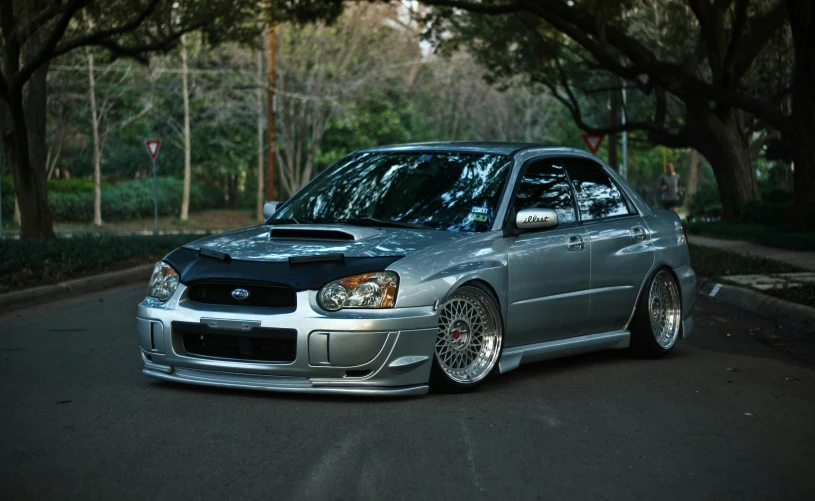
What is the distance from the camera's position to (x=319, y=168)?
6188 cm

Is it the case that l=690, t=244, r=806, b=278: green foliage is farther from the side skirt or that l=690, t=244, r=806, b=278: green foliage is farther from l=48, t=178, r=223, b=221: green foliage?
l=48, t=178, r=223, b=221: green foliage

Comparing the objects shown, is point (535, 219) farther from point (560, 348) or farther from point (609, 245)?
point (609, 245)

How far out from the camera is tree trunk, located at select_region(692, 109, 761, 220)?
26.0 metres

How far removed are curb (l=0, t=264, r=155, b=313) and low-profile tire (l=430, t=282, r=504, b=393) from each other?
22.7 ft

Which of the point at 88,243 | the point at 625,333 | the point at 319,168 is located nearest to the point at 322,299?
the point at 625,333

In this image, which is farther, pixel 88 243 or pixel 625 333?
pixel 88 243

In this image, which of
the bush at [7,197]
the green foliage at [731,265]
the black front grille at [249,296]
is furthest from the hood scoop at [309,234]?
the bush at [7,197]

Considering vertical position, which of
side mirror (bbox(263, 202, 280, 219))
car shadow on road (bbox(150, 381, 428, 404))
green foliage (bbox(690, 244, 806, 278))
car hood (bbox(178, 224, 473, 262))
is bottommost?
green foliage (bbox(690, 244, 806, 278))

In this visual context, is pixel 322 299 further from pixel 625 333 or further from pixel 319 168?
pixel 319 168

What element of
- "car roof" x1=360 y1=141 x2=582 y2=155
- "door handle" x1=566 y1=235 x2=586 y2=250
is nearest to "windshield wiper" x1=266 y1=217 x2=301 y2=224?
"car roof" x1=360 y1=141 x2=582 y2=155

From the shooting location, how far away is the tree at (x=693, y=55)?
2138 centimetres

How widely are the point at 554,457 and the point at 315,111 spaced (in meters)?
45.2

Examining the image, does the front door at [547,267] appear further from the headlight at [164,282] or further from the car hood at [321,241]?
the headlight at [164,282]

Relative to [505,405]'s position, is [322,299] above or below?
above
